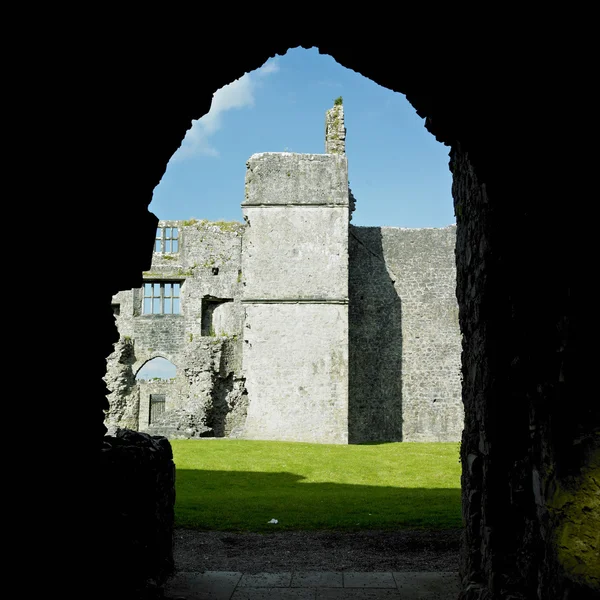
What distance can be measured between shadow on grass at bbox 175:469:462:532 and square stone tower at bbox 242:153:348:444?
22.5 ft

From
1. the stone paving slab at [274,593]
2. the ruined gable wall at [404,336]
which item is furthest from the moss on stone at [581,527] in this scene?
the ruined gable wall at [404,336]

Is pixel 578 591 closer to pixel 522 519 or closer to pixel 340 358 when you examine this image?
pixel 522 519

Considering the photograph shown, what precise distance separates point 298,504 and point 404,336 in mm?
12573

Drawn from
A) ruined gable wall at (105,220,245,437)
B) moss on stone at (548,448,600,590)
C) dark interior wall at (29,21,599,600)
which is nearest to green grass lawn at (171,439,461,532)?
ruined gable wall at (105,220,245,437)

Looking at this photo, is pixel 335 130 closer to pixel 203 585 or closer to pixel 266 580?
pixel 266 580

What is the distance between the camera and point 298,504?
1008cm

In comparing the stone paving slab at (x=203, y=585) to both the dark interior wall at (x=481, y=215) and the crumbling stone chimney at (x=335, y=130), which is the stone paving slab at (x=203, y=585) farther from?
the crumbling stone chimney at (x=335, y=130)

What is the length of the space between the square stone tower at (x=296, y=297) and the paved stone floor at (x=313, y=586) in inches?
539

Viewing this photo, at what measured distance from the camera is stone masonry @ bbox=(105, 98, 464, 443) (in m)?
20.0

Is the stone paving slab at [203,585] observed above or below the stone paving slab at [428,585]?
below

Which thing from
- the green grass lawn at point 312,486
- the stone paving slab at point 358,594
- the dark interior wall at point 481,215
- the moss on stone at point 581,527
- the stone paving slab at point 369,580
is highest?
the dark interior wall at point 481,215

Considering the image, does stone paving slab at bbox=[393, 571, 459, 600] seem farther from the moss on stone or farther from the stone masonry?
the stone masonry

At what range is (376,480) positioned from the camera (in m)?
12.7

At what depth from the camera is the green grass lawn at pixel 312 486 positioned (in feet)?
28.8
